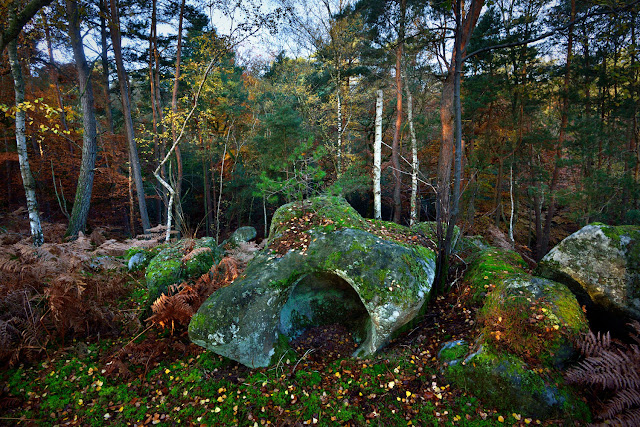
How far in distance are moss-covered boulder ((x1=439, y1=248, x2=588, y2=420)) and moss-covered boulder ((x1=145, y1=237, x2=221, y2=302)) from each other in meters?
3.90

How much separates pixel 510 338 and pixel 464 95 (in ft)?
47.1

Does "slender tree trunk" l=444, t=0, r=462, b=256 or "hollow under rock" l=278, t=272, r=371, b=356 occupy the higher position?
"slender tree trunk" l=444, t=0, r=462, b=256

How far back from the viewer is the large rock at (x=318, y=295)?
343 centimetres

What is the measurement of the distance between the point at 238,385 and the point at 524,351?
121 inches

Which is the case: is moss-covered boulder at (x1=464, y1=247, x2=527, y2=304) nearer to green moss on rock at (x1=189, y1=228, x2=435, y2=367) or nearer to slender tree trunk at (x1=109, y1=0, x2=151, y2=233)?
green moss on rock at (x1=189, y1=228, x2=435, y2=367)

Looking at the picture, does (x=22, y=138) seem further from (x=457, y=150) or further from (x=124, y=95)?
(x=457, y=150)

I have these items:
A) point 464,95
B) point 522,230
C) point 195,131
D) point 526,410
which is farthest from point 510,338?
point 522,230

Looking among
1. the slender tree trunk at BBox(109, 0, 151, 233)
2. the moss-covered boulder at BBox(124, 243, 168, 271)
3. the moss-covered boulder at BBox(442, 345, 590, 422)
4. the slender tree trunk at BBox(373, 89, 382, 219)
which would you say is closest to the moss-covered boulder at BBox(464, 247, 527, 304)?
the moss-covered boulder at BBox(442, 345, 590, 422)

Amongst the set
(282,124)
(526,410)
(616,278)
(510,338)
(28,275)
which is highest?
(282,124)

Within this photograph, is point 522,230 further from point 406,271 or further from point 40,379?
point 40,379

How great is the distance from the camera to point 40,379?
318cm

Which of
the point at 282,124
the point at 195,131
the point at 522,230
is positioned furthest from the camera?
the point at 522,230

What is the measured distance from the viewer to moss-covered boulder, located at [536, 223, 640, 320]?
10.7ft

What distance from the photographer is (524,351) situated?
2.85 meters
